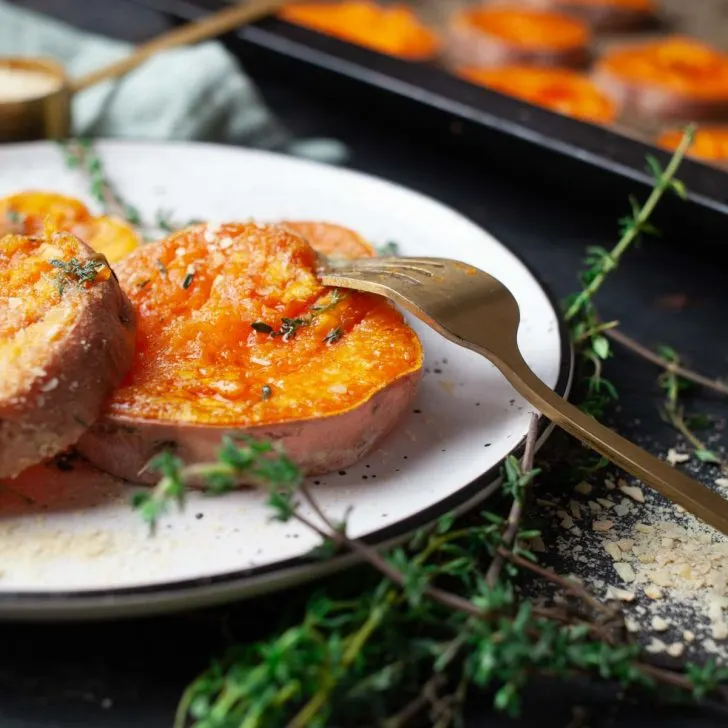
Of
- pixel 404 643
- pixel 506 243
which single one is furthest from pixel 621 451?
pixel 506 243

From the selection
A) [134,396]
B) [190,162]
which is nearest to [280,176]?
[190,162]

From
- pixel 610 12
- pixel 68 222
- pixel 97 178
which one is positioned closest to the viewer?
pixel 68 222

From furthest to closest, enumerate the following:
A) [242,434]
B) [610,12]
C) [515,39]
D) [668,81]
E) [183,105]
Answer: [610,12], [515,39], [668,81], [183,105], [242,434]

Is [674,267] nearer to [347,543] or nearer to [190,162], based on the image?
[190,162]

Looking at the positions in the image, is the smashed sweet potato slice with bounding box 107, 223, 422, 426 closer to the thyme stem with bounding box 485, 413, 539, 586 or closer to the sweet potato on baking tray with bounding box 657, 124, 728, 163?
the thyme stem with bounding box 485, 413, 539, 586

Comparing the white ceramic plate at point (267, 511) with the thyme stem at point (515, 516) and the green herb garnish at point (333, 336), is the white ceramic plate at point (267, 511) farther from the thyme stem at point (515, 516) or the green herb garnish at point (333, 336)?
the green herb garnish at point (333, 336)

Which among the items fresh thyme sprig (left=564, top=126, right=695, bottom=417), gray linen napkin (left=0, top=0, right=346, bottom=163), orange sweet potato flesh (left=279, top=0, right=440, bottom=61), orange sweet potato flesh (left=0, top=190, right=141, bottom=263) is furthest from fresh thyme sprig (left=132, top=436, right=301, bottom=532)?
orange sweet potato flesh (left=279, top=0, right=440, bottom=61)

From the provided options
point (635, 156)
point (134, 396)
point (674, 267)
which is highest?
point (134, 396)

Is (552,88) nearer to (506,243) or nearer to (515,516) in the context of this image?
(506,243)
